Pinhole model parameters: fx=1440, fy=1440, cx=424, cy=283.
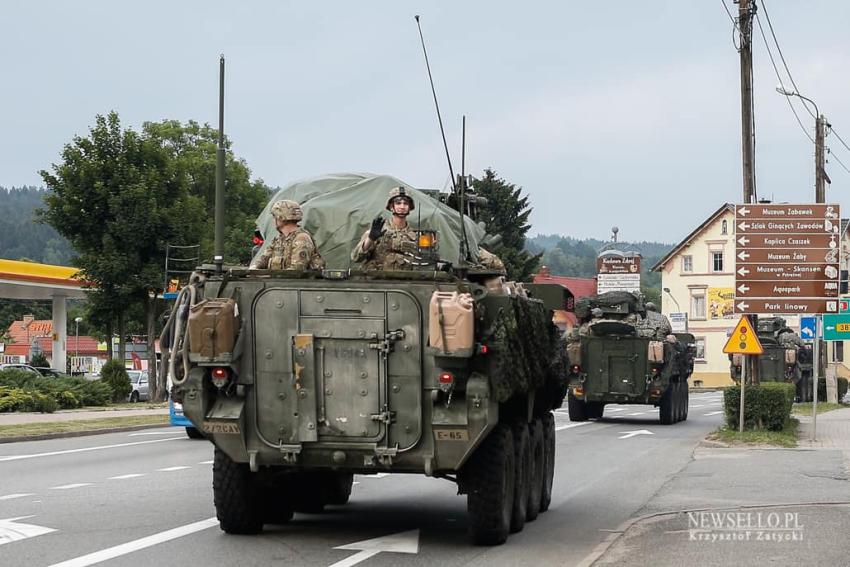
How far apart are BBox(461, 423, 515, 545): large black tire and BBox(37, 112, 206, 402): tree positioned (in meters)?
34.0

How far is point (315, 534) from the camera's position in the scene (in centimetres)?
1220

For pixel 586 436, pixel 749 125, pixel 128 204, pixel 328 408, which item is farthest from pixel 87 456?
pixel 128 204

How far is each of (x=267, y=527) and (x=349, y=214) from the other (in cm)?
289

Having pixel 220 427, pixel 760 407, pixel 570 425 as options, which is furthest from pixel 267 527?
pixel 570 425

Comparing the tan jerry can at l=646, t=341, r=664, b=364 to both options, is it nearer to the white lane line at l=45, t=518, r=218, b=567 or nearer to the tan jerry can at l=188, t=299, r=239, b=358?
the white lane line at l=45, t=518, r=218, b=567

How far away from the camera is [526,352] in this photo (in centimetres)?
1188

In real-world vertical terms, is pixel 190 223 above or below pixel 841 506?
above

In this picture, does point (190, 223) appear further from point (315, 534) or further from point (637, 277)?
point (315, 534)

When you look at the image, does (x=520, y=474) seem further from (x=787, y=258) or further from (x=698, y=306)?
(x=698, y=306)

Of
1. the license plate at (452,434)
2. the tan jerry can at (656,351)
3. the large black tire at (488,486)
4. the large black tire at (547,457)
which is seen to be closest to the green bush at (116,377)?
the tan jerry can at (656,351)

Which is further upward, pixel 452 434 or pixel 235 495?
pixel 452 434

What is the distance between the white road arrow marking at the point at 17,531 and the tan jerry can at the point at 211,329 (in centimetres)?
221

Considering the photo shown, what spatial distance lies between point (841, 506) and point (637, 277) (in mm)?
43303

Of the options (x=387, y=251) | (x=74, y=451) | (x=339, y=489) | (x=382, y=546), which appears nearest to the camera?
(x=382, y=546)
